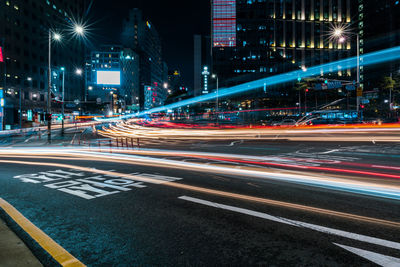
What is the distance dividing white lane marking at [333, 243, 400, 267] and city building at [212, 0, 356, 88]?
93.3 m

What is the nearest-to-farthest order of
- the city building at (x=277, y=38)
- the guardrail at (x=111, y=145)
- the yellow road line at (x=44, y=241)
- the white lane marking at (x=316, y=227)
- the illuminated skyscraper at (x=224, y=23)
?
the yellow road line at (x=44, y=241)
the white lane marking at (x=316, y=227)
the guardrail at (x=111, y=145)
the city building at (x=277, y=38)
the illuminated skyscraper at (x=224, y=23)

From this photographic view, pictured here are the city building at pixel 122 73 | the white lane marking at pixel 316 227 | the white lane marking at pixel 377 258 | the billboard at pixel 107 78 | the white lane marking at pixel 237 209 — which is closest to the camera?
the white lane marking at pixel 377 258

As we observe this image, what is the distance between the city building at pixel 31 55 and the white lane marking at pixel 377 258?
59.6m

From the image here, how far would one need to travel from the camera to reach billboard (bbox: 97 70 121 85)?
4507 centimetres

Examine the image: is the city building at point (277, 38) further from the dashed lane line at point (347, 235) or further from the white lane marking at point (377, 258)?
the white lane marking at point (377, 258)

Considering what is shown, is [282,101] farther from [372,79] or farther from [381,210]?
[381,210]

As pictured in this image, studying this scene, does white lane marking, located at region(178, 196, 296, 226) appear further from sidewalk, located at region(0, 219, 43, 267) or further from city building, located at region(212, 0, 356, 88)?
city building, located at region(212, 0, 356, 88)

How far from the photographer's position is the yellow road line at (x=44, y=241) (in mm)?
3342

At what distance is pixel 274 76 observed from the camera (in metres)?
90.4

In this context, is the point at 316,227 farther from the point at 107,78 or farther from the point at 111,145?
the point at 107,78

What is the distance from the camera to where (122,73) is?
163m

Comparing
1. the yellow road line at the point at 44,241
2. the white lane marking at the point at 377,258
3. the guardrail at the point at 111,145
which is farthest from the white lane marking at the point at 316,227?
the guardrail at the point at 111,145

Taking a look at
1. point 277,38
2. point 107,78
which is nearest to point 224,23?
point 277,38

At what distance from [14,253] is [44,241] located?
0.56 meters
